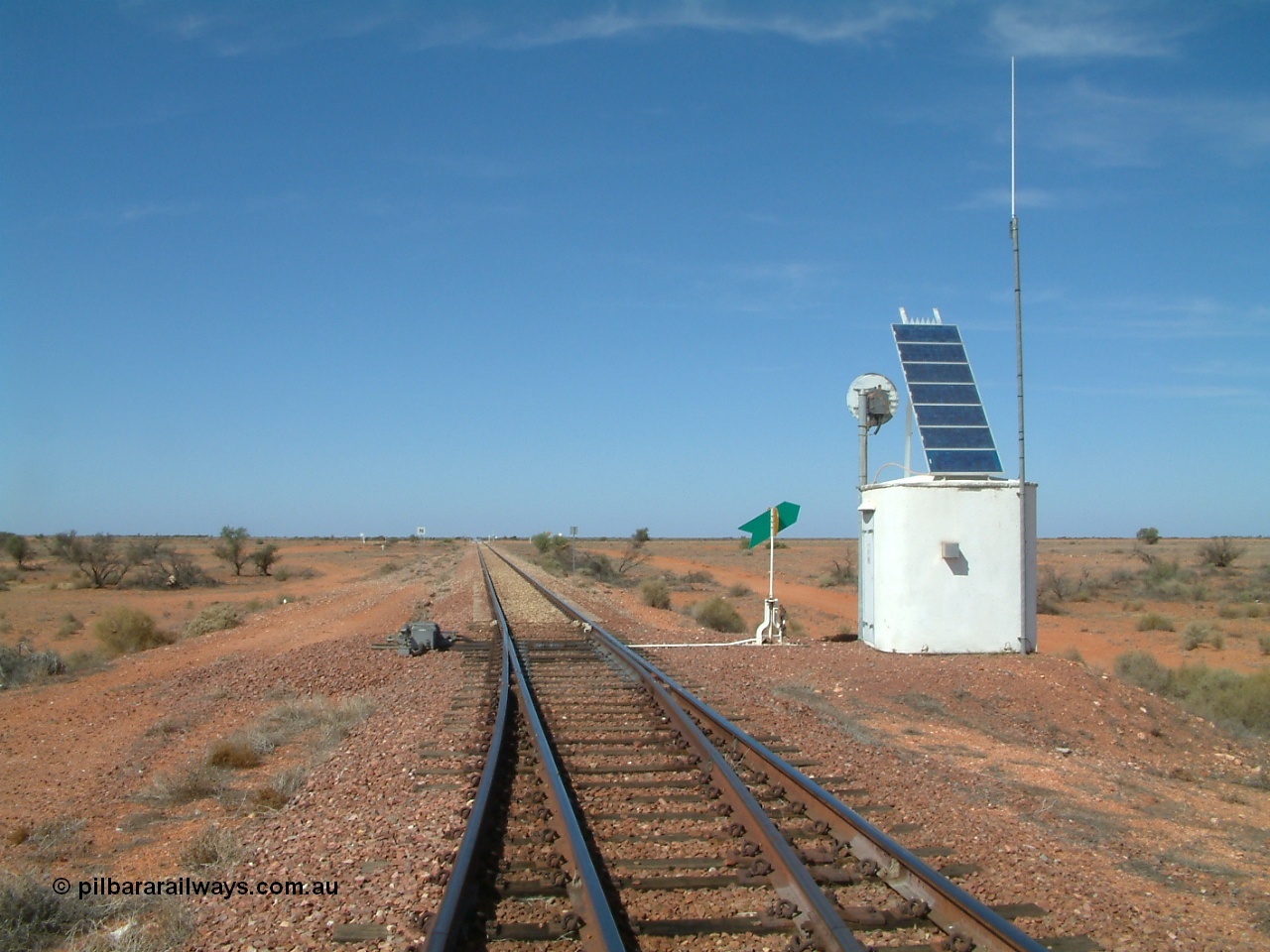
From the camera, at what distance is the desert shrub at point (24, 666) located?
1678cm

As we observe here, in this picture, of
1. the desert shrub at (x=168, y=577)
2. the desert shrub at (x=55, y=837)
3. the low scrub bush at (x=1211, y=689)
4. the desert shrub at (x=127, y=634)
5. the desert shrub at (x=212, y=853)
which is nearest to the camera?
the desert shrub at (x=212, y=853)

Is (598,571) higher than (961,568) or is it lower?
lower

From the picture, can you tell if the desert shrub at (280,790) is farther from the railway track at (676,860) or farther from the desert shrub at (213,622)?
the desert shrub at (213,622)

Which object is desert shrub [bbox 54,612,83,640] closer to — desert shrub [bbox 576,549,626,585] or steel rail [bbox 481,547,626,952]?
desert shrub [bbox 576,549,626,585]

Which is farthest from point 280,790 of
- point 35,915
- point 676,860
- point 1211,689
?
point 1211,689

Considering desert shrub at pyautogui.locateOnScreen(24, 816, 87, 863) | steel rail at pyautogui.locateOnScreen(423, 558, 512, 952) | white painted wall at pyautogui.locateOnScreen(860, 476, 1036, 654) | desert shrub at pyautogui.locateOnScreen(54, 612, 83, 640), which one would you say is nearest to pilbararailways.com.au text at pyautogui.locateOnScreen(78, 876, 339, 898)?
steel rail at pyautogui.locateOnScreen(423, 558, 512, 952)

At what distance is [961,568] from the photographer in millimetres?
15570

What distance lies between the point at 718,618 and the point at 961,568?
10.6 metres

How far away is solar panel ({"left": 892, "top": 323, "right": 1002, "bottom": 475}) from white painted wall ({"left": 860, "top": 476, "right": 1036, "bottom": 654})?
55 cm

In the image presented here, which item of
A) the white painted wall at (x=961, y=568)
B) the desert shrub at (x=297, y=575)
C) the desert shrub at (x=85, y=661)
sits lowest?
the desert shrub at (x=85, y=661)

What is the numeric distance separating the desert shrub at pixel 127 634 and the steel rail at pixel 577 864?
1622 centimetres

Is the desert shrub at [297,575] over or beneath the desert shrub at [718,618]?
beneath

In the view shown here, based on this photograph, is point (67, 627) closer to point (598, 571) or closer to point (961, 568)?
point (961, 568)

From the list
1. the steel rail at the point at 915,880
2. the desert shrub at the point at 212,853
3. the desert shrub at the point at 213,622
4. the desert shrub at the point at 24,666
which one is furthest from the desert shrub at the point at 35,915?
the desert shrub at the point at 213,622
